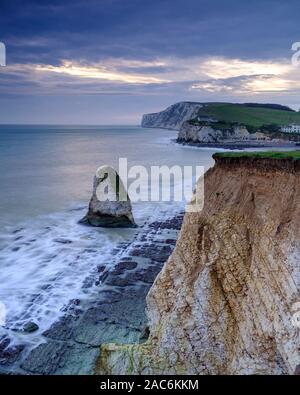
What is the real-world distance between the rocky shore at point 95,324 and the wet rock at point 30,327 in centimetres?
65

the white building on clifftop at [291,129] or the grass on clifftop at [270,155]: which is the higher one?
the white building on clifftop at [291,129]

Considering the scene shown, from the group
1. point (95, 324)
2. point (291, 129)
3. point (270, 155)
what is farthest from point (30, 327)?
point (291, 129)

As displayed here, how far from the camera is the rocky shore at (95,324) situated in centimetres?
1621

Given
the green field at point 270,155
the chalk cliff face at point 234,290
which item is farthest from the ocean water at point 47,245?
the green field at point 270,155

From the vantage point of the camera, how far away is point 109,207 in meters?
36.1

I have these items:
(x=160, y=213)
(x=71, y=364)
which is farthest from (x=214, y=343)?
(x=160, y=213)

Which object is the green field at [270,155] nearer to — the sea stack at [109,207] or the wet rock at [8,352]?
the wet rock at [8,352]

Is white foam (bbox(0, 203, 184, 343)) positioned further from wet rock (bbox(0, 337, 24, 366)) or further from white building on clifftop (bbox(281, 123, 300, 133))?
white building on clifftop (bbox(281, 123, 300, 133))

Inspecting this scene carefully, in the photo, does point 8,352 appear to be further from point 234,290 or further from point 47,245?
point 47,245

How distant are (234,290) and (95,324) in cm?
964

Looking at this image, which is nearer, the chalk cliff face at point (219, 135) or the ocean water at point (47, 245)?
the ocean water at point (47, 245)

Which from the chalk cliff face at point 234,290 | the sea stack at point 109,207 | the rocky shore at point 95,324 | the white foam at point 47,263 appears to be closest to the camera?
the chalk cliff face at point 234,290

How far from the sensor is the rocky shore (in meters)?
16.2

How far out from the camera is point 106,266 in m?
26.2
